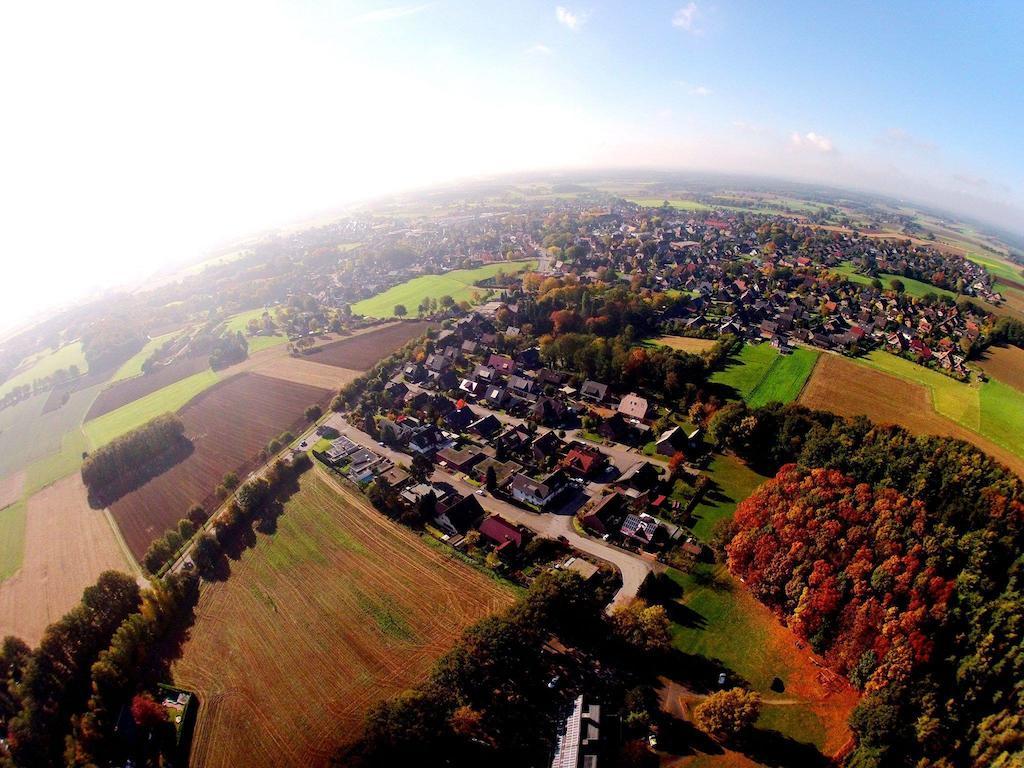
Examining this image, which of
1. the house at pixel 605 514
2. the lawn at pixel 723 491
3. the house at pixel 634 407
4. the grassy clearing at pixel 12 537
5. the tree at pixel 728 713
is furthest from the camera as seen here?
the house at pixel 634 407

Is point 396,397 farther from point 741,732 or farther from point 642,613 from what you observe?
point 741,732

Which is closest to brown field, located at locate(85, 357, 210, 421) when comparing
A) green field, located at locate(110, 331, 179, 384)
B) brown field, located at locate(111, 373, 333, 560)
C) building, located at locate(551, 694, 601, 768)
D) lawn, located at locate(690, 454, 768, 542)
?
green field, located at locate(110, 331, 179, 384)

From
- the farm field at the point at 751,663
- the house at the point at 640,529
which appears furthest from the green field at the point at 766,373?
the farm field at the point at 751,663

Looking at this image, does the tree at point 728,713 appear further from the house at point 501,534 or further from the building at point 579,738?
the house at point 501,534

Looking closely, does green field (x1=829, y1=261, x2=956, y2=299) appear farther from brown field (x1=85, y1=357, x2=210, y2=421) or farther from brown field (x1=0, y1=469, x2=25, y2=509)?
brown field (x1=0, y1=469, x2=25, y2=509)

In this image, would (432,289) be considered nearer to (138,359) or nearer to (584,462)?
(138,359)

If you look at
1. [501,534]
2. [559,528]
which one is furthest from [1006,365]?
[501,534]

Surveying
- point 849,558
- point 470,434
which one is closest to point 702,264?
point 470,434

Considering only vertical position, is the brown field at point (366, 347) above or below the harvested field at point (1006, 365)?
below
